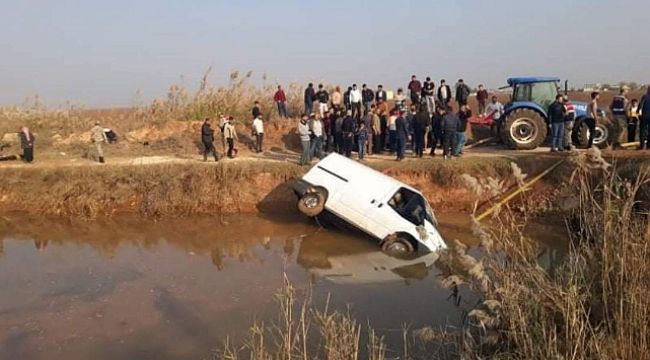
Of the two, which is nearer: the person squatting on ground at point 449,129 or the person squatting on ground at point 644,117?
the person squatting on ground at point 644,117

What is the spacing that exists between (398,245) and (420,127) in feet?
17.4

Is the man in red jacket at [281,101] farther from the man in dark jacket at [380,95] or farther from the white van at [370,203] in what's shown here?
the white van at [370,203]

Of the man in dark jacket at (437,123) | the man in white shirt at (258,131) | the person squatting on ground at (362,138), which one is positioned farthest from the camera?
the man in white shirt at (258,131)

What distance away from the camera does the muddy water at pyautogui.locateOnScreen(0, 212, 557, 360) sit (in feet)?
24.6

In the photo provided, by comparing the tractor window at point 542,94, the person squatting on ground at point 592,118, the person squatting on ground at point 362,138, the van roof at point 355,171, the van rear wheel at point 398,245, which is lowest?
the van rear wheel at point 398,245

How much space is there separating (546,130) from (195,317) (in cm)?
1154

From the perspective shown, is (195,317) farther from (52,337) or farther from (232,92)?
(232,92)

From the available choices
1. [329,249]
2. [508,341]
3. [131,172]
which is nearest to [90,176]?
[131,172]

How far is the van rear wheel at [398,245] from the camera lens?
11.2 meters

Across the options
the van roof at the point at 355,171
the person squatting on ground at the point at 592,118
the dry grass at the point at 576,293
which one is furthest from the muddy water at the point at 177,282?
the person squatting on ground at the point at 592,118

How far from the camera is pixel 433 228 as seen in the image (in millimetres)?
11055

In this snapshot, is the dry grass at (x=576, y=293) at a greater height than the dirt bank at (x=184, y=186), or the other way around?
the dry grass at (x=576, y=293)

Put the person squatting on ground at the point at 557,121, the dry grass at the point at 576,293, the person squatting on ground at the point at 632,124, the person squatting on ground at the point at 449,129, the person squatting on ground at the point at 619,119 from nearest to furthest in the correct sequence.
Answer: the dry grass at the point at 576,293 → the person squatting on ground at the point at 557,121 → the person squatting on ground at the point at 619,119 → the person squatting on ground at the point at 449,129 → the person squatting on ground at the point at 632,124

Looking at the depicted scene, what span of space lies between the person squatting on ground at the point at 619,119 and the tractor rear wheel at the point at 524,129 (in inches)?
73.5
